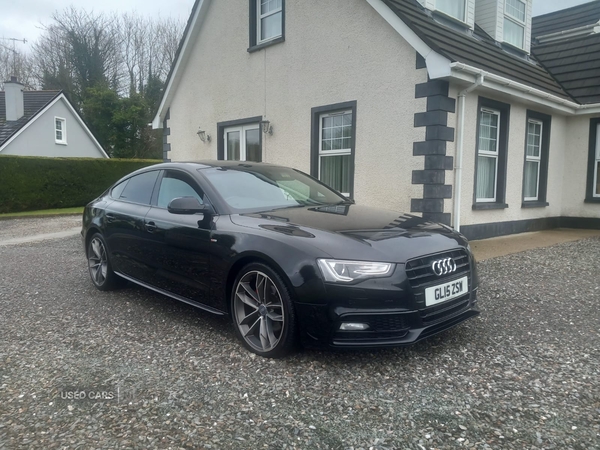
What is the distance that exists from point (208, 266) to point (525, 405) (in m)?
2.48

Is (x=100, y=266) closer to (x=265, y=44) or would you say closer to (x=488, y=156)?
(x=265, y=44)

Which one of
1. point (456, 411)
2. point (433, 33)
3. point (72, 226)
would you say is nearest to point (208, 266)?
point (456, 411)

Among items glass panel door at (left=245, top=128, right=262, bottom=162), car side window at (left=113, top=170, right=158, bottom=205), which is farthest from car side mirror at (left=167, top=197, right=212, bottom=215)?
glass panel door at (left=245, top=128, right=262, bottom=162)

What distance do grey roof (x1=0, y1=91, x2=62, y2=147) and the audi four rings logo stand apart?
2399cm

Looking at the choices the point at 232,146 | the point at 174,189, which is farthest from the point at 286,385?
the point at 232,146

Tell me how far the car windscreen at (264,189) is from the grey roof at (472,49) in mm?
3893

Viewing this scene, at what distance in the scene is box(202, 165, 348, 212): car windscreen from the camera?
4.33 meters

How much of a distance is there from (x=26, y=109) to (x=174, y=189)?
24.3 meters

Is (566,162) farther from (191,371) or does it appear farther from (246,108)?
(191,371)

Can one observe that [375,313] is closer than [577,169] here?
Yes

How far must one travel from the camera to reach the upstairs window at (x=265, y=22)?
10828 millimetres

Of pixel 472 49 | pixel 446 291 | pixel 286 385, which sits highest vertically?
pixel 472 49

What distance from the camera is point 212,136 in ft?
41.2

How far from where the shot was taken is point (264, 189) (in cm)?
461
